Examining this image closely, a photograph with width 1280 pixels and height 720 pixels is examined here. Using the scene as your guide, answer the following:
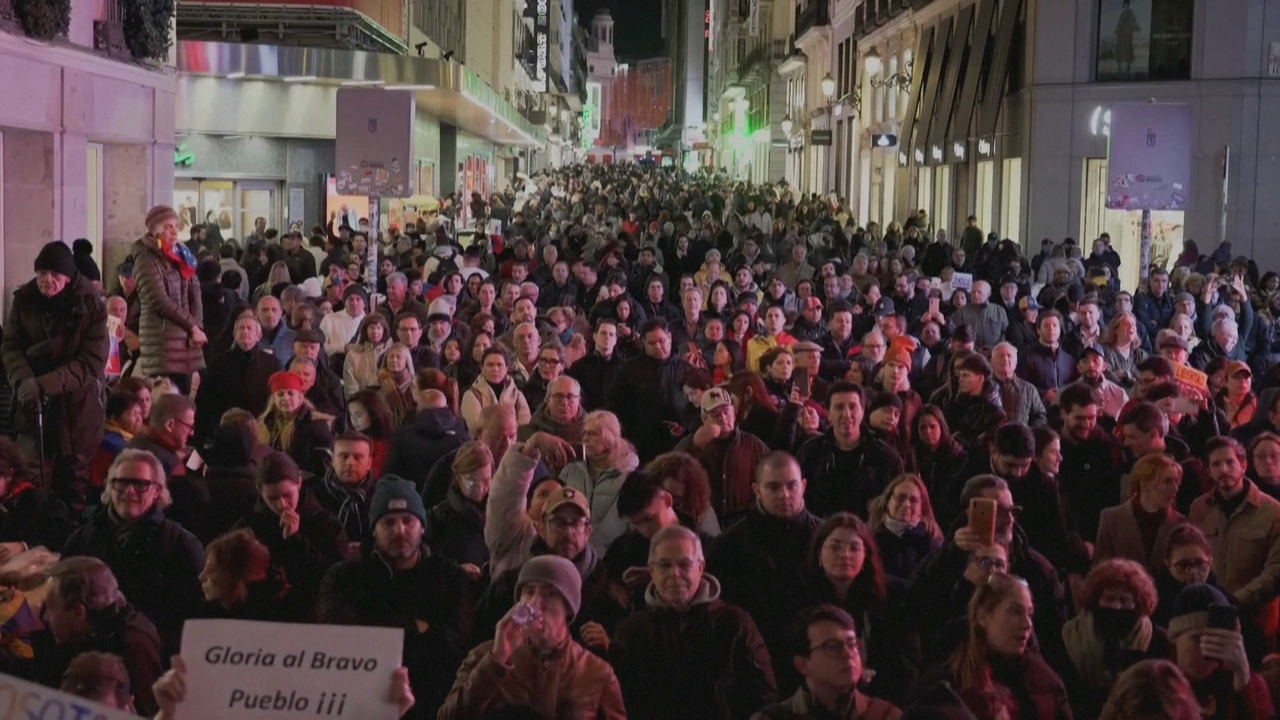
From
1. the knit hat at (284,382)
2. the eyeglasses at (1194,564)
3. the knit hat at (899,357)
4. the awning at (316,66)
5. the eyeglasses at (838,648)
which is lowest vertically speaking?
the eyeglasses at (838,648)

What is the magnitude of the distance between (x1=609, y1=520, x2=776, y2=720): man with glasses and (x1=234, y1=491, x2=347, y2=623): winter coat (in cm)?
134

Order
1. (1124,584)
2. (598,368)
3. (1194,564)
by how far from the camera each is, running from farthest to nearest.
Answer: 1. (598,368)
2. (1194,564)
3. (1124,584)

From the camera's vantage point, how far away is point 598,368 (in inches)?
533

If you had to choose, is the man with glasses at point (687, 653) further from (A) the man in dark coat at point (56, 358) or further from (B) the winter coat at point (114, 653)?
(A) the man in dark coat at point (56, 358)

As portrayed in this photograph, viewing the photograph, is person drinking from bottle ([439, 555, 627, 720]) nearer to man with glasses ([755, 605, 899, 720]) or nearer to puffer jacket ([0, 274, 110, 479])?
man with glasses ([755, 605, 899, 720])

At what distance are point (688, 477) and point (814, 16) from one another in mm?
60429

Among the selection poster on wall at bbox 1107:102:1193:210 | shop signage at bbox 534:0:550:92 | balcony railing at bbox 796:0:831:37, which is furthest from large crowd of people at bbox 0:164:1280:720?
shop signage at bbox 534:0:550:92

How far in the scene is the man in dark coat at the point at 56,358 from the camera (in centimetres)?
1145

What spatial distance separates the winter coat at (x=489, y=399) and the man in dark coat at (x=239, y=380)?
152 cm

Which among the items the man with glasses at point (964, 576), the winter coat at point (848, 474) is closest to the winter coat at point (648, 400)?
the winter coat at point (848, 474)

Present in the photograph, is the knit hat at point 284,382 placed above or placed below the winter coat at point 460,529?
above

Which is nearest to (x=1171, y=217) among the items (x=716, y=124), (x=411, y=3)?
(x=411, y=3)

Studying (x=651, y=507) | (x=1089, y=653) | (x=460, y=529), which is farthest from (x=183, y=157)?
(x=1089, y=653)

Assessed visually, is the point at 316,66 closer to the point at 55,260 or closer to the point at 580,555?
the point at 55,260
